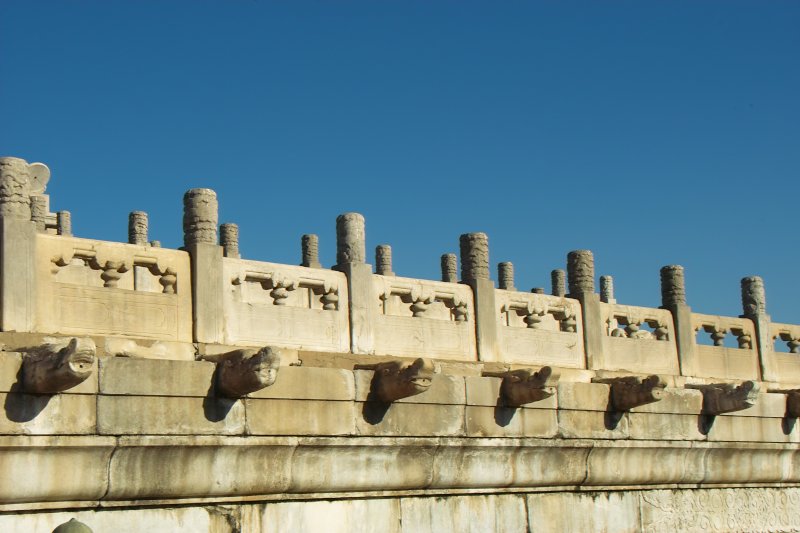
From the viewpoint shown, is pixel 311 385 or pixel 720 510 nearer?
pixel 311 385

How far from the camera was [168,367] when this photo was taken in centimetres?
1067

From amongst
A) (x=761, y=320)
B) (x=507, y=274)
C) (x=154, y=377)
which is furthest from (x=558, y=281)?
(x=154, y=377)

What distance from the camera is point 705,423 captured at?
15.8 meters

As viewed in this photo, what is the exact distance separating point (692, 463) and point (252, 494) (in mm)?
6777

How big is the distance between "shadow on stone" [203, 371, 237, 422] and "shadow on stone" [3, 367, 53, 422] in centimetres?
154

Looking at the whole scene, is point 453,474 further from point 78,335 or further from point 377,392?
point 78,335

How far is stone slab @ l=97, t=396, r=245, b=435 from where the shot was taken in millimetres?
10305

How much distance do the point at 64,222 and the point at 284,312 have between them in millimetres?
16363

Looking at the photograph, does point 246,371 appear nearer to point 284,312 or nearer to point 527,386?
point 284,312

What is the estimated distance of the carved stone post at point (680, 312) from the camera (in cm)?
1700

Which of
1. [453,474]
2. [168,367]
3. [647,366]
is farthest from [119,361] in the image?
[647,366]

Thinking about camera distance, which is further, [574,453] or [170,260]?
[574,453]

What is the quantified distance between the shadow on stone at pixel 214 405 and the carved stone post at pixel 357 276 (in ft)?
7.49

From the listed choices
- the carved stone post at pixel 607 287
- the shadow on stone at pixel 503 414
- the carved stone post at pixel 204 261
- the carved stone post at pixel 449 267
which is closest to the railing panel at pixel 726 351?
the shadow on stone at pixel 503 414
